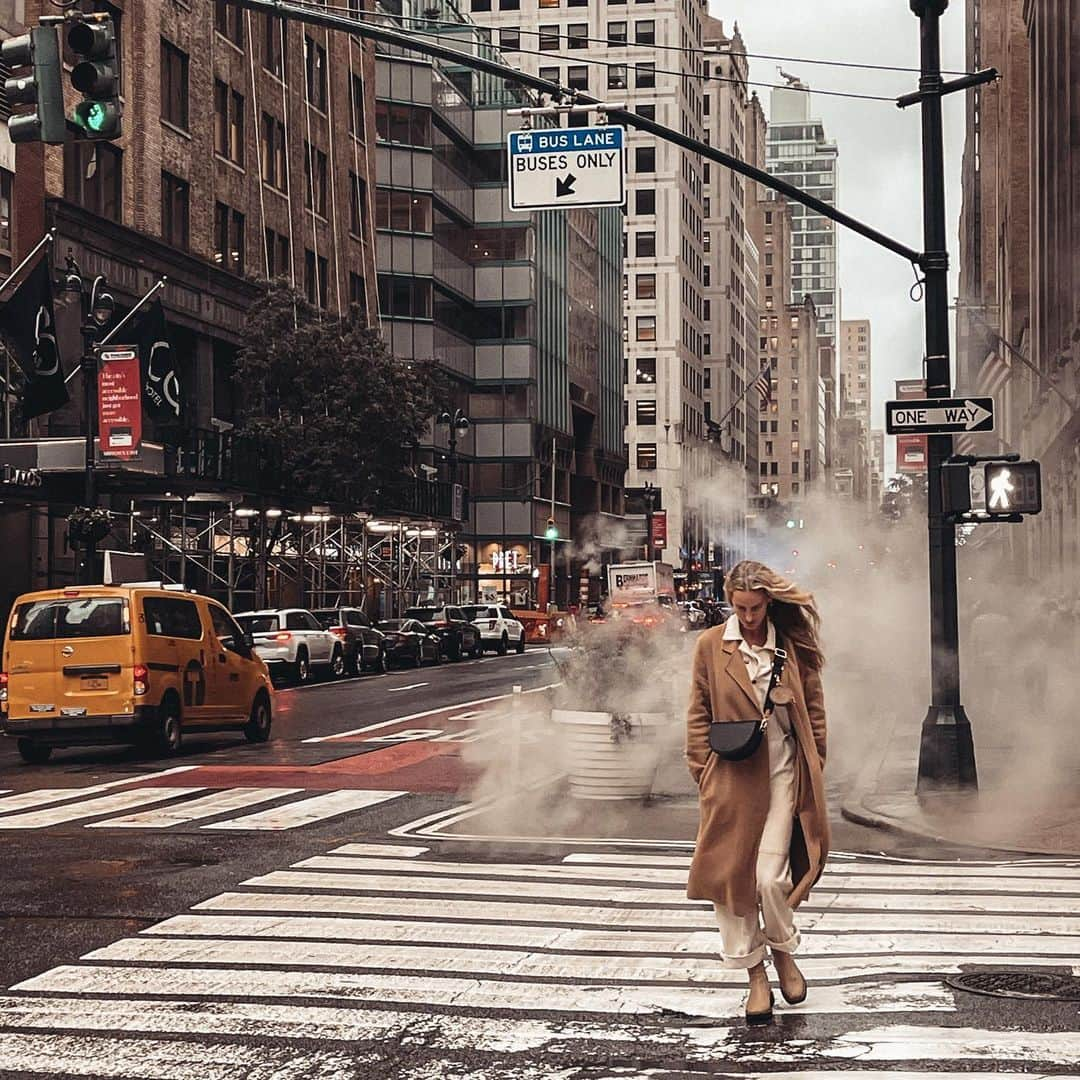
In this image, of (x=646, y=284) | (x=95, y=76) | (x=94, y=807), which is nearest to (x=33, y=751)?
(x=94, y=807)

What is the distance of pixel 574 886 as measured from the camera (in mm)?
10039

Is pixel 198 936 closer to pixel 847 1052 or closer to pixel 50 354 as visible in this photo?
pixel 847 1052

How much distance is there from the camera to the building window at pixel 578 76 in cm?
11183

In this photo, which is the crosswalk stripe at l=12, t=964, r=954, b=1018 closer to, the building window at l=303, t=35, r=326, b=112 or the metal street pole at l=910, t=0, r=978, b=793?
the metal street pole at l=910, t=0, r=978, b=793

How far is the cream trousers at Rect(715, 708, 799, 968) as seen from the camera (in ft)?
21.6

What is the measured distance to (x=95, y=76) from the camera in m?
12.3

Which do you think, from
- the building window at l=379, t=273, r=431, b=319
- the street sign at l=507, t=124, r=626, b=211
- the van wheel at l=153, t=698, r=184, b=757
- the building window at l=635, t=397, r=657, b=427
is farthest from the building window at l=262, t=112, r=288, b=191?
the building window at l=635, t=397, r=657, b=427

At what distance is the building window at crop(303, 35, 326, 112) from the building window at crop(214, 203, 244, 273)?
866cm

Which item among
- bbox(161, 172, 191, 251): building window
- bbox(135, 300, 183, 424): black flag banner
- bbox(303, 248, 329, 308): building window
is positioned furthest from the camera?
bbox(303, 248, 329, 308): building window

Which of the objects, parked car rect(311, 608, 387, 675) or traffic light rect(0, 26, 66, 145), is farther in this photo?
parked car rect(311, 608, 387, 675)

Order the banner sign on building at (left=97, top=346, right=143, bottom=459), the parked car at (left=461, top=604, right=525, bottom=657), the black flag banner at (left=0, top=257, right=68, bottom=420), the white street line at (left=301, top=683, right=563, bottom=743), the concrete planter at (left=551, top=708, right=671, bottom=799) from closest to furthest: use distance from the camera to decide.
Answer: the concrete planter at (left=551, top=708, right=671, bottom=799) < the white street line at (left=301, top=683, right=563, bottom=743) < the banner sign on building at (left=97, top=346, right=143, bottom=459) < the black flag banner at (left=0, top=257, right=68, bottom=420) < the parked car at (left=461, top=604, right=525, bottom=657)

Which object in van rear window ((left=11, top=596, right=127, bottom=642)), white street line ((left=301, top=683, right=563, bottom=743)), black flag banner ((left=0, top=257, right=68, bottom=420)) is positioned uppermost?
black flag banner ((left=0, top=257, right=68, bottom=420))

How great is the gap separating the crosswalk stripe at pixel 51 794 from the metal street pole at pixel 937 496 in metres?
7.85

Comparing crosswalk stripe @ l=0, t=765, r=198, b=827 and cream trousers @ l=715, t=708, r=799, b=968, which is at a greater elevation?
cream trousers @ l=715, t=708, r=799, b=968
